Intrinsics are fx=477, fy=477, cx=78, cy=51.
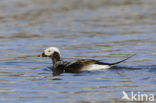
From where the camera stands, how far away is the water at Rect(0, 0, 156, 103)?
31.0ft

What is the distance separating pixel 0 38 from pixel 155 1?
38.5ft

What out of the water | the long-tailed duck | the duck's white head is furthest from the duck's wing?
the duck's white head

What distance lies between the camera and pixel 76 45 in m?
16.0

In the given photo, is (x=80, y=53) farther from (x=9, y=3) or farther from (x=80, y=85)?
(x=9, y=3)

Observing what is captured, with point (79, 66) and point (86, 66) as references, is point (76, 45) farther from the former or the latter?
point (86, 66)

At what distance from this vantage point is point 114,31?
18391mm

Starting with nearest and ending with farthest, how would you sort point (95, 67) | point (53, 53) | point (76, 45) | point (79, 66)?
point (95, 67) < point (79, 66) < point (53, 53) < point (76, 45)

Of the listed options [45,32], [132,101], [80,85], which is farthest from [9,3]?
[132,101]

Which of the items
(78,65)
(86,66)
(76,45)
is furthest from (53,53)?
(76,45)

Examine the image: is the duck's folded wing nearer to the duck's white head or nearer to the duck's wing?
the duck's wing

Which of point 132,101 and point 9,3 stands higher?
point 9,3

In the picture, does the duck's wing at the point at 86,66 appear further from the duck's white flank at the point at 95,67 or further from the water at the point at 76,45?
the water at the point at 76,45

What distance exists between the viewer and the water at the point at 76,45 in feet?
31.0

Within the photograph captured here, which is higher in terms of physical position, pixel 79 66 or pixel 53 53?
pixel 53 53
